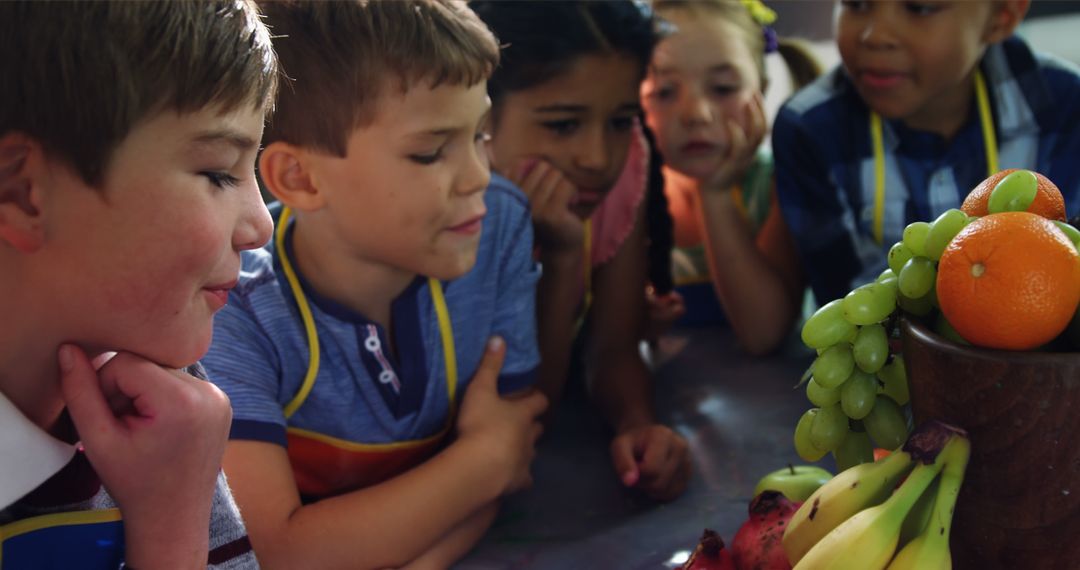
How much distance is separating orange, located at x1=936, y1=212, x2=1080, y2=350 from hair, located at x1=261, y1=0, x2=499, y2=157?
1.99 feet

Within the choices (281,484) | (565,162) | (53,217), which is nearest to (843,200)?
(565,162)

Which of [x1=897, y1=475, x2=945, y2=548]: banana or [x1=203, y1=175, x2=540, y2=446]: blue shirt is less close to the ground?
[x1=897, y1=475, x2=945, y2=548]: banana

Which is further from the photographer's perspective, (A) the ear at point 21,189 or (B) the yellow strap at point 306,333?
(B) the yellow strap at point 306,333

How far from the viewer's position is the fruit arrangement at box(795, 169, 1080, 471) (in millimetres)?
618

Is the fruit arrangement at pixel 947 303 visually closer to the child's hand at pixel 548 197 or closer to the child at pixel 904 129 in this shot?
the child's hand at pixel 548 197

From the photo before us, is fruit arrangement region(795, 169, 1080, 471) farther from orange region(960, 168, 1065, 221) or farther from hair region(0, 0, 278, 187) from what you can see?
hair region(0, 0, 278, 187)

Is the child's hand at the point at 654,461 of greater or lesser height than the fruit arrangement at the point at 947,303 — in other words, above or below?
below

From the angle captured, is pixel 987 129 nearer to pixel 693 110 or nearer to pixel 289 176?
pixel 693 110

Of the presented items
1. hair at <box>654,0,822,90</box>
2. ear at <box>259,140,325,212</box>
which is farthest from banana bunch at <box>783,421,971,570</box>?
hair at <box>654,0,822,90</box>

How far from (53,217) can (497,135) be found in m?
0.86

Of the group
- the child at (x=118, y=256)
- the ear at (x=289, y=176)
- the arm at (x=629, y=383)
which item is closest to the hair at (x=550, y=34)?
the arm at (x=629, y=383)

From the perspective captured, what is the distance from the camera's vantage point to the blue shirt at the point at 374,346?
106 centimetres

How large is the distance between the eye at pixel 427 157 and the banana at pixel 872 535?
0.61 meters

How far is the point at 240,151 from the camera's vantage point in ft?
2.42
